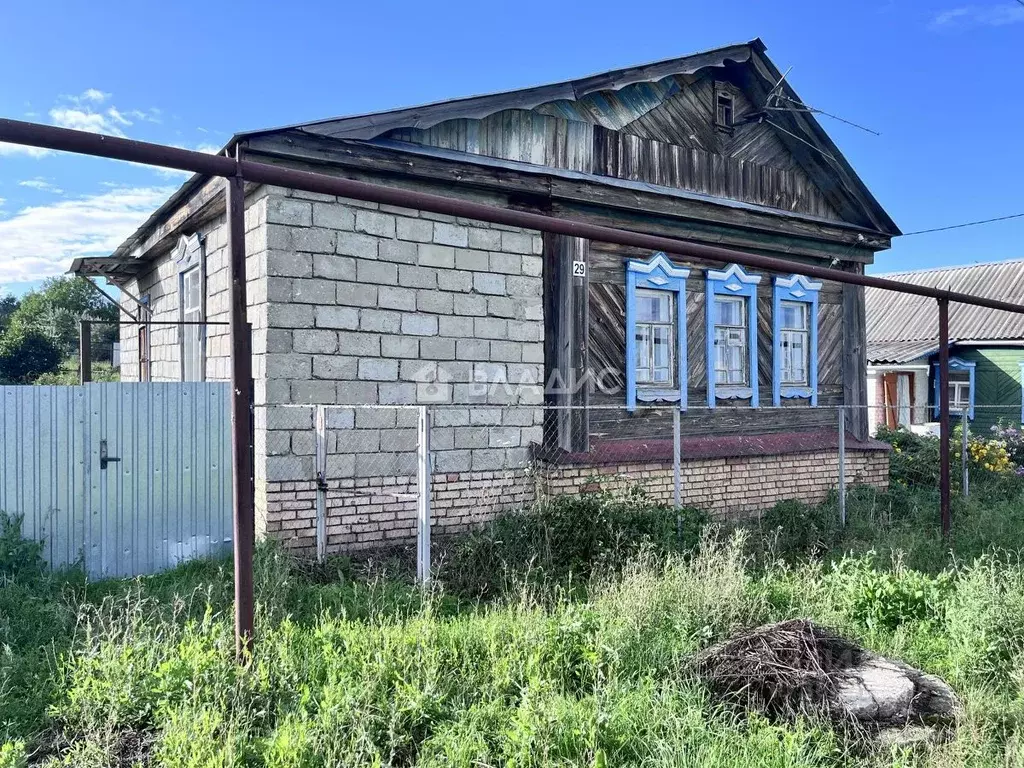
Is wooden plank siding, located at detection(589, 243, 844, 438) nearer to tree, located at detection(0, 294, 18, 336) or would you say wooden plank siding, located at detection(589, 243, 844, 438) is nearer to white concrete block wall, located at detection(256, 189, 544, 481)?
white concrete block wall, located at detection(256, 189, 544, 481)

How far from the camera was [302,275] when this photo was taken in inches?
256

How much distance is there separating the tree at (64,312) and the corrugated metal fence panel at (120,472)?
110 feet

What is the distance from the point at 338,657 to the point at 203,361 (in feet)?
18.8

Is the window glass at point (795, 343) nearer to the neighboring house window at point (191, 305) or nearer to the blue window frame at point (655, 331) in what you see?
the blue window frame at point (655, 331)

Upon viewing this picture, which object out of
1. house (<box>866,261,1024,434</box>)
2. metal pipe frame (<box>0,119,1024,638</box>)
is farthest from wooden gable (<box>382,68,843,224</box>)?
house (<box>866,261,1024,434</box>)

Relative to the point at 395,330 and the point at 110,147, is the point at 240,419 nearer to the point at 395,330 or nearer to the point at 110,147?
the point at 110,147

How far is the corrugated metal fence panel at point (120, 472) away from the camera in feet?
19.2

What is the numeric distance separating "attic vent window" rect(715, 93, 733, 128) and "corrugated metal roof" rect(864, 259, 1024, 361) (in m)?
13.1

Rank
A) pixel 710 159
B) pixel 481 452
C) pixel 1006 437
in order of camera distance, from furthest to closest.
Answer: pixel 1006 437 < pixel 710 159 < pixel 481 452

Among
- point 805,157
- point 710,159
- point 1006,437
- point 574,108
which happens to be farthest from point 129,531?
point 1006,437

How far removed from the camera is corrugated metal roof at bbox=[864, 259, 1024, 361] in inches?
828

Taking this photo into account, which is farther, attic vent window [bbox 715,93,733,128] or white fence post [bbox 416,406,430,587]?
attic vent window [bbox 715,93,733,128]

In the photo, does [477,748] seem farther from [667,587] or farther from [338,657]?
[667,587]

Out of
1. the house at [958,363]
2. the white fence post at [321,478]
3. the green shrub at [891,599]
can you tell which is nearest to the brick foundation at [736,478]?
the white fence post at [321,478]
